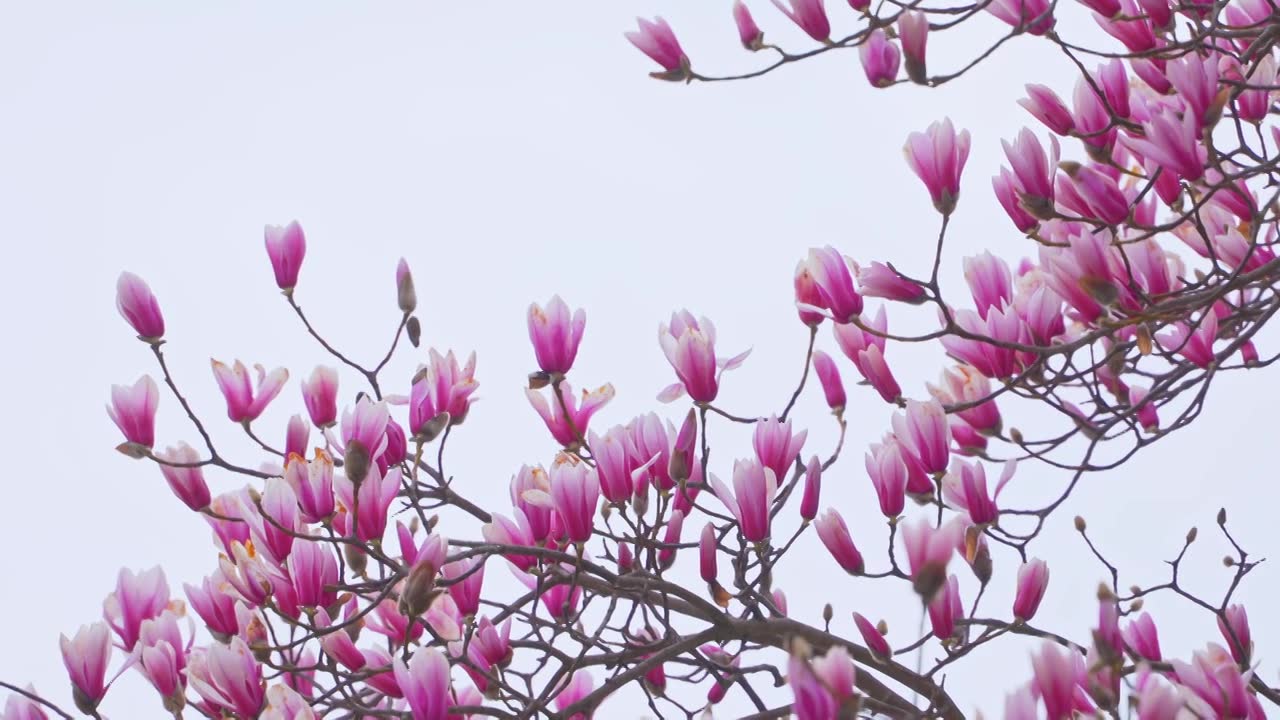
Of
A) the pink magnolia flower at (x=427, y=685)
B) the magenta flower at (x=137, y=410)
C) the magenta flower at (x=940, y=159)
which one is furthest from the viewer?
the magenta flower at (x=137, y=410)

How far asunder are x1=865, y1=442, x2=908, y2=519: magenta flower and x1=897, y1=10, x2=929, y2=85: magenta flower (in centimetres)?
44

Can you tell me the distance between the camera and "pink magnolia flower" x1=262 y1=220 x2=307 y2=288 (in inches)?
70.1

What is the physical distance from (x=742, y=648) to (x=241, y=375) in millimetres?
732

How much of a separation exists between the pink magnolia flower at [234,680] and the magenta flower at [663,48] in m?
0.88

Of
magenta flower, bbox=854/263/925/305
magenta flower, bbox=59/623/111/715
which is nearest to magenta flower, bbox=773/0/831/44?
magenta flower, bbox=854/263/925/305

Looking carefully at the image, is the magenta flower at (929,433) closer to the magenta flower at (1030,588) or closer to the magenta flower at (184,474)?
the magenta flower at (1030,588)

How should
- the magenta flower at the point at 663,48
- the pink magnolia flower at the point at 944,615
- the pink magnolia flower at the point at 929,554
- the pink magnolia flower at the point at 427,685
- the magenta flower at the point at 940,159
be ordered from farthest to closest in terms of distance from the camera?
the magenta flower at the point at 663,48 → the magenta flower at the point at 940,159 → the pink magnolia flower at the point at 944,615 → the pink magnolia flower at the point at 427,685 → the pink magnolia flower at the point at 929,554

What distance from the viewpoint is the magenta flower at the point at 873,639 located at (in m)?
1.45

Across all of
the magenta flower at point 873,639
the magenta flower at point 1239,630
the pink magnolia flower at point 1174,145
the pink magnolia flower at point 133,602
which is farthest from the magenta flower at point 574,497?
the magenta flower at point 1239,630

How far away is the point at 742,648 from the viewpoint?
1626 millimetres

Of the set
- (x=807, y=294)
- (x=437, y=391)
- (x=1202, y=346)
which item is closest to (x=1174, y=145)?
(x=1202, y=346)

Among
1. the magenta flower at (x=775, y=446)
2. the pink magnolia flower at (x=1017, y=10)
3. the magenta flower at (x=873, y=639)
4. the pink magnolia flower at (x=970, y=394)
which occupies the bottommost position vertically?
the magenta flower at (x=873, y=639)

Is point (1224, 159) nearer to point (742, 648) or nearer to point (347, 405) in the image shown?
point (742, 648)

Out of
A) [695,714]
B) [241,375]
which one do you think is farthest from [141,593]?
[695,714]
